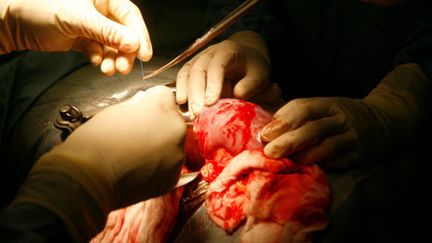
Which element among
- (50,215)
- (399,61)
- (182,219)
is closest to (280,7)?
(399,61)

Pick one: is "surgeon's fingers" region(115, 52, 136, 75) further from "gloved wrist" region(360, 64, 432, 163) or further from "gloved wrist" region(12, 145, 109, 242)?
"gloved wrist" region(360, 64, 432, 163)

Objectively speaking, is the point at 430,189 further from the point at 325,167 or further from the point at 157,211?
the point at 157,211

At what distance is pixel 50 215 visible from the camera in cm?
123

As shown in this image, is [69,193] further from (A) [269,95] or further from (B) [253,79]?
(A) [269,95]

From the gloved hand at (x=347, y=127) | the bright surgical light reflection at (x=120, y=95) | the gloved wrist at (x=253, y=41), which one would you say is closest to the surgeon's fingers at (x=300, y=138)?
the gloved hand at (x=347, y=127)

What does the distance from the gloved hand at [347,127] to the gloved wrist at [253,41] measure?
2.78 ft

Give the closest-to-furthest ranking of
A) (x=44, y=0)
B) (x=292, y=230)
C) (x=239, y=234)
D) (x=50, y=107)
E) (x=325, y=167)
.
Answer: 1. (x=292, y=230)
2. (x=239, y=234)
3. (x=325, y=167)
4. (x=44, y=0)
5. (x=50, y=107)

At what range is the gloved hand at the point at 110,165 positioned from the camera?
1300 millimetres

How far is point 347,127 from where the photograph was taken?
6.31ft

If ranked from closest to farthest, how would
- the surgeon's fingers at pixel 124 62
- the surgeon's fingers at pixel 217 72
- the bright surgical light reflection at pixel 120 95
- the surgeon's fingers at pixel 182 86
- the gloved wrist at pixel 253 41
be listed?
the surgeon's fingers at pixel 217 72
the surgeon's fingers at pixel 124 62
the surgeon's fingers at pixel 182 86
the gloved wrist at pixel 253 41
the bright surgical light reflection at pixel 120 95

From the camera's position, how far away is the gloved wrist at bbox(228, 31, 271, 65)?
2.76 meters

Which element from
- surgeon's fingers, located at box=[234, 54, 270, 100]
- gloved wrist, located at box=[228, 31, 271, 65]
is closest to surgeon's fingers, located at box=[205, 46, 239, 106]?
surgeon's fingers, located at box=[234, 54, 270, 100]

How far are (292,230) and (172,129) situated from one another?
0.69 meters

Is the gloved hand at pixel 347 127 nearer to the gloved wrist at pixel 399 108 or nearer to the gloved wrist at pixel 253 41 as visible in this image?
the gloved wrist at pixel 399 108
